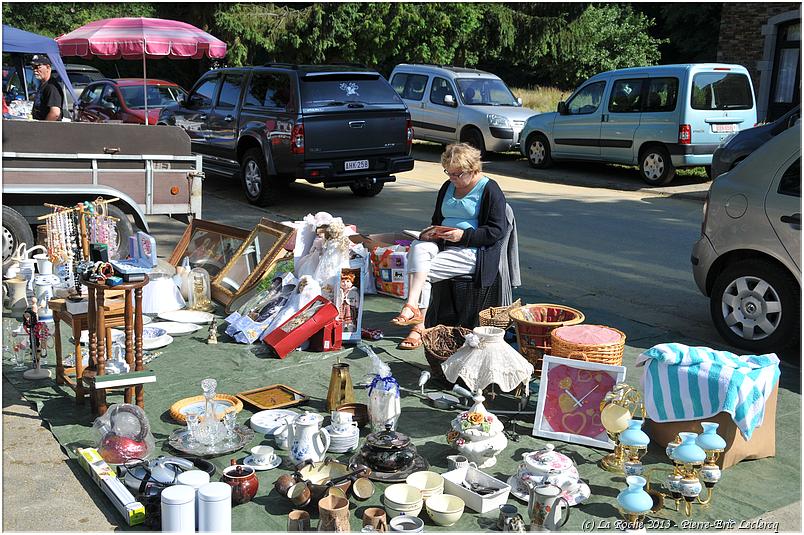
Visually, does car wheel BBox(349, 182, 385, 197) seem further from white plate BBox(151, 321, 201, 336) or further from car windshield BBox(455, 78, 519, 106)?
white plate BBox(151, 321, 201, 336)

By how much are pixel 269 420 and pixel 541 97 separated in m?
23.9

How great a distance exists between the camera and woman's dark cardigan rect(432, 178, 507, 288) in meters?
6.10

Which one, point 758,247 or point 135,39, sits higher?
point 135,39

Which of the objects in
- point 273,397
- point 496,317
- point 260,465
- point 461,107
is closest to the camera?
point 260,465

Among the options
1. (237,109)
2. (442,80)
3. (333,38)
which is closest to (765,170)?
(237,109)

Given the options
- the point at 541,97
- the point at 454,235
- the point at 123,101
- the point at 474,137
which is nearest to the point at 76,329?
the point at 454,235

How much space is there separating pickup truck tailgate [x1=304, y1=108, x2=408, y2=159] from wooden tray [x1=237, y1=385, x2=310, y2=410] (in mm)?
6230

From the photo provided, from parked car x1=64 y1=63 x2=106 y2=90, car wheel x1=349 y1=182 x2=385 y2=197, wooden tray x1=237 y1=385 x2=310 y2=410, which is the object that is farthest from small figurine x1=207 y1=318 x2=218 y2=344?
parked car x1=64 y1=63 x2=106 y2=90

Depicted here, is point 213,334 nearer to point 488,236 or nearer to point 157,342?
point 157,342

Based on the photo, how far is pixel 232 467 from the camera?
423 cm

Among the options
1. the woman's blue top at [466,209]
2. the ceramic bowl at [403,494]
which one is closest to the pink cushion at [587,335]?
the woman's blue top at [466,209]

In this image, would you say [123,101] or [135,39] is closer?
[135,39]

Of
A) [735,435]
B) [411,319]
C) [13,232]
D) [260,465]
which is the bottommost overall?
[260,465]

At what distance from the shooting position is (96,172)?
8.23 meters
